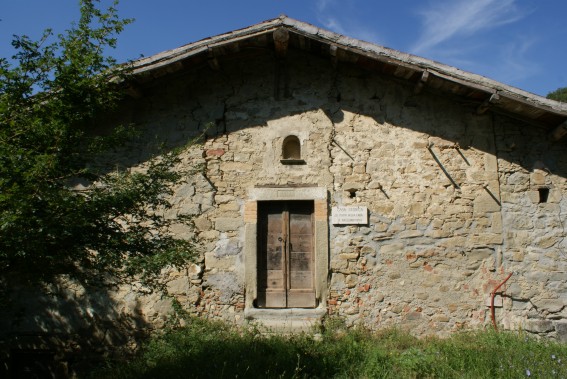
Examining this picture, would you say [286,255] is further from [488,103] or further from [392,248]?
[488,103]

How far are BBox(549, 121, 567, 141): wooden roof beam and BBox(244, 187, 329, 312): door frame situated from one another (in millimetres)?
3169

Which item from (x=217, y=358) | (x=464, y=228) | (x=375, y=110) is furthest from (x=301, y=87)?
(x=217, y=358)

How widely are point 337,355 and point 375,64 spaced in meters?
3.98

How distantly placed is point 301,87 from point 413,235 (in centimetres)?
267

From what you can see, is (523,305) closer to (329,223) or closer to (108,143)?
(329,223)

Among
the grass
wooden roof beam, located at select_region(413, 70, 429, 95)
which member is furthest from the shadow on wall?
wooden roof beam, located at select_region(413, 70, 429, 95)

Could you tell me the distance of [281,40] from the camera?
682cm

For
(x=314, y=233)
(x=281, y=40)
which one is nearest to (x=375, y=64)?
(x=281, y=40)

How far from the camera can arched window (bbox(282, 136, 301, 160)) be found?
7.11m

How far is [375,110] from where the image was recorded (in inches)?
279

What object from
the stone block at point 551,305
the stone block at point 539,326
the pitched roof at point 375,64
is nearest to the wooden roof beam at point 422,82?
the pitched roof at point 375,64

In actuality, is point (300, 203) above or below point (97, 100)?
below

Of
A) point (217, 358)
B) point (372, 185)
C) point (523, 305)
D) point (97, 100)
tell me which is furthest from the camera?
point (372, 185)

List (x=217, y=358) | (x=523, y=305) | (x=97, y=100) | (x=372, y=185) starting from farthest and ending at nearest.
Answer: (x=372, y=185) → (x=523, y=305) → (x=217, y=358) → (x=97, y=100)
